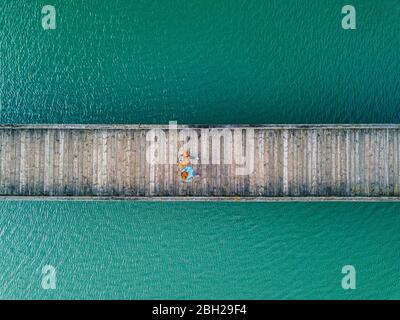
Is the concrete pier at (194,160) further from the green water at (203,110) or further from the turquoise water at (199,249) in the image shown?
the turquoise water at (199,249)

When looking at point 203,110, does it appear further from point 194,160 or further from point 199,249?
point 199,249

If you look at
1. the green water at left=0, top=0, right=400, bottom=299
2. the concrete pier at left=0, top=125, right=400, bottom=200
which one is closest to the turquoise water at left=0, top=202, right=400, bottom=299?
the green water at left=0, top=0, right=400, bottom=299

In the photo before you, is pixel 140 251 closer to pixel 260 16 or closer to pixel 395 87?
pixel 260 16

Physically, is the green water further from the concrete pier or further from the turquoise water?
the concrete pier
